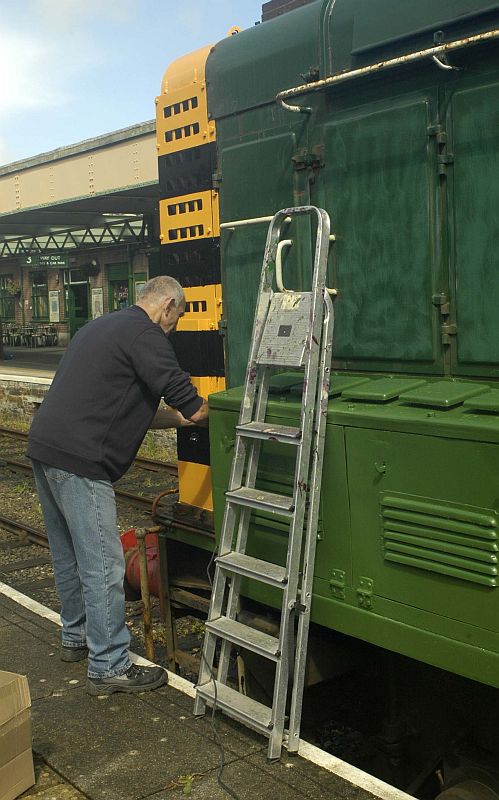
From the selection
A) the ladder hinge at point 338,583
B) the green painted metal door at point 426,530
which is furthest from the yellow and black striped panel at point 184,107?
the ladder hinge at point 338,583

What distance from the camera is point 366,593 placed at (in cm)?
314

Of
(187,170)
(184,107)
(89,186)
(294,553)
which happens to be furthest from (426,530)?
(89,186)

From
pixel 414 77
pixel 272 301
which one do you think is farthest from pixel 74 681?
pixel 414 77

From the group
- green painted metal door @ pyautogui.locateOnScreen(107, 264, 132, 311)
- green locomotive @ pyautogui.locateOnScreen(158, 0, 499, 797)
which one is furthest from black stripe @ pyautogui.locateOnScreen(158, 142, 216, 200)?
green painted metal door @ pyautogui.locateOnScreen(107, 264, 132, 311)

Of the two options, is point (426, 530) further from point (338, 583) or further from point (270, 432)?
point (270, 432)

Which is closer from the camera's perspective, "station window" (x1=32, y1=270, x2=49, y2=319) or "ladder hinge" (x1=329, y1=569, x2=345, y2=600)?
"ladder hinge" (x1=329, y1=569, x2=345, y2=600)

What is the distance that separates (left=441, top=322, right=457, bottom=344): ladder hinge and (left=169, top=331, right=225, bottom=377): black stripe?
139 cm

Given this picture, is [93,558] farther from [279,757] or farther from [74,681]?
[279,757]

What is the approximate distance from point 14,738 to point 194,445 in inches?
77.3

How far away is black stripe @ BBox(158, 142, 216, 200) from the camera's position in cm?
439

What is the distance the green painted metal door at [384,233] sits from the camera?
11.0 ft

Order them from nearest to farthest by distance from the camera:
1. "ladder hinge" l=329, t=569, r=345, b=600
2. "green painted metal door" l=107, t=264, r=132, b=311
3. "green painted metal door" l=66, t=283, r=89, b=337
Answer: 1. "ladder hinge" l=329, t=569, r=345, b=600
2. "green painted metal door" l=107, t=264, r=132, b=311
3. "green painted metal door" l=66, t=283, r=89, b=337

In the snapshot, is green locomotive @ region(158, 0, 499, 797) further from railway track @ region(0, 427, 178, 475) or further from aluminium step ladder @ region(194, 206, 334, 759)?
railway track @ region(0, 427, 178, 475)

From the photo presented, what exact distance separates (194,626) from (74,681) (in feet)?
6.36
